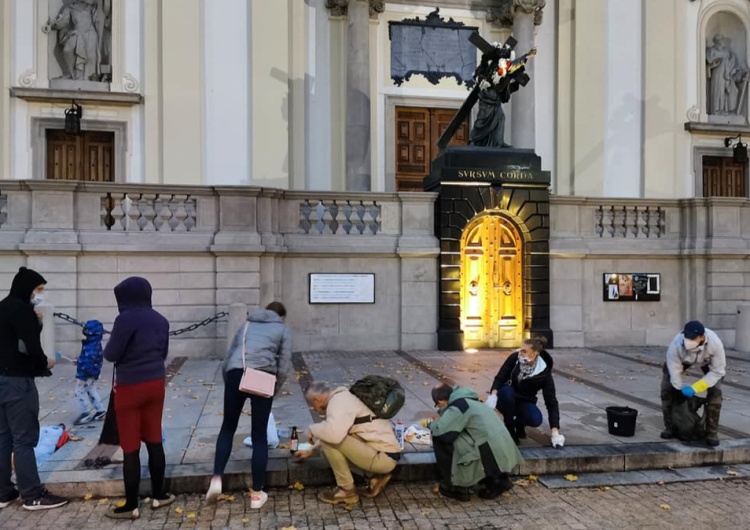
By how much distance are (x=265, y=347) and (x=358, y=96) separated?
13.4m

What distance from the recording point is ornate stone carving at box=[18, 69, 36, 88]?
1683 centimetres

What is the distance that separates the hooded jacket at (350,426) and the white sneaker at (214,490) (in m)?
0.95

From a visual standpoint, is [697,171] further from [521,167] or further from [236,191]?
[236,191]

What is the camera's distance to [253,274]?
41.4 ft

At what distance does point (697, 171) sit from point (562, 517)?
59.9ft

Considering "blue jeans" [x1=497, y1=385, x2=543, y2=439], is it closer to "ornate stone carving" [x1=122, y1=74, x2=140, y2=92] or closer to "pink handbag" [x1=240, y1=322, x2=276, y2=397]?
"pink handbag" [x1=240, y1=322, x2=276, y2=397]

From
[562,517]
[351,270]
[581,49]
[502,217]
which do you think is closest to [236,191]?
[351,270]

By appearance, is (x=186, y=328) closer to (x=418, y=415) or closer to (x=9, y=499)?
(x=418, y=415)

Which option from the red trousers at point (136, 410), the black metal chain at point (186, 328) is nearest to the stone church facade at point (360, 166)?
the black metal chain at point (186, 328)

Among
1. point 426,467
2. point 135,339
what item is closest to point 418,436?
point 426,467

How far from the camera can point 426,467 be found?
6188 millimetres

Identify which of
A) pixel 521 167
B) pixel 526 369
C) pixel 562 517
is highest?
pixel 521 167

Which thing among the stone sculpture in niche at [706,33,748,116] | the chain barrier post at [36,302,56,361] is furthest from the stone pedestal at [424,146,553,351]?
the stone sculpture in niche at [706,33,748,116]

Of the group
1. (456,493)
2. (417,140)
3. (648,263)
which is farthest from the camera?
(417,140)
